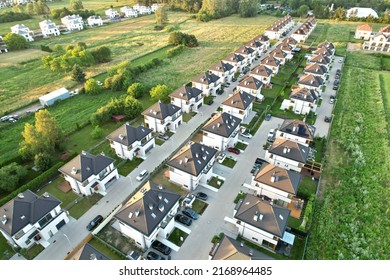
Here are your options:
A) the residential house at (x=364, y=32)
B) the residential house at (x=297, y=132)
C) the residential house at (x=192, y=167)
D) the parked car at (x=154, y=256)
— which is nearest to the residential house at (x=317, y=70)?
the residential house at (x=297, y=132)

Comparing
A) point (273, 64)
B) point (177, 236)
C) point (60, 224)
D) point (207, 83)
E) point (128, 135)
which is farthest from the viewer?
point (273, 64)

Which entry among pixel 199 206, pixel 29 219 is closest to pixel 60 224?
pixel 29 219

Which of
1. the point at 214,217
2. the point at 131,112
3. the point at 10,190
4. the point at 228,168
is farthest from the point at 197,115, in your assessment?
the point at 10,190

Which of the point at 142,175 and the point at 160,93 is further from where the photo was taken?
the point at 160,93

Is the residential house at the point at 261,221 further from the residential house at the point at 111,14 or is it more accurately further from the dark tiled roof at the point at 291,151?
the residential house at the point at 111,14

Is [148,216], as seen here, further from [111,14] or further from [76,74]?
[111,14]
